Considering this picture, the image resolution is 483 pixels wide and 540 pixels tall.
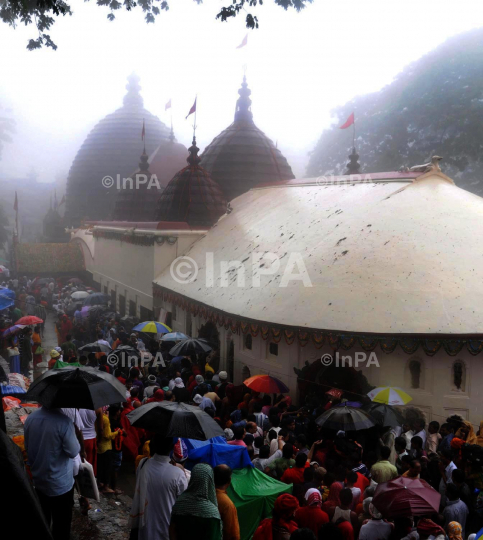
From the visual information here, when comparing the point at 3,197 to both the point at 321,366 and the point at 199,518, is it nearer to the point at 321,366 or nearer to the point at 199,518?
the point at 321,366

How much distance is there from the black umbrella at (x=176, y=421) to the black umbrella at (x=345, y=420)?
2.30 m

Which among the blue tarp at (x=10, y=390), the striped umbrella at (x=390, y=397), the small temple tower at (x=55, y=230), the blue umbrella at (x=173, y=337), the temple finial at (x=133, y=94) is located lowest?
the striped umbrella at (x=390, y=397)

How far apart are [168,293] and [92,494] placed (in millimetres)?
12366

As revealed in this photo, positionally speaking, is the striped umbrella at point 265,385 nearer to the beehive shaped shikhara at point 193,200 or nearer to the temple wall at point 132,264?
the temple wall at point 132,264

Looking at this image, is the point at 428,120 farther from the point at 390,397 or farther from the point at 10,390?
the point at 10,390

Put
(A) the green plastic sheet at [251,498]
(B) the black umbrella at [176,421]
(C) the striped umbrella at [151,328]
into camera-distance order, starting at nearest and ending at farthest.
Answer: (B) the black umbrella at [176,421] < (A) the green plastic sheet at [251,498] < (C) the striped umbrella at [151,328]

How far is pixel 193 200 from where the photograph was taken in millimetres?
21594

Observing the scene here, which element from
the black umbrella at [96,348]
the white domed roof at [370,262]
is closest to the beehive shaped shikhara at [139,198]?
the white domed roof at [370,262]

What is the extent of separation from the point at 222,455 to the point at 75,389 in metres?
1.70

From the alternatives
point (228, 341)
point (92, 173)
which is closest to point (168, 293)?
point (228, 341)

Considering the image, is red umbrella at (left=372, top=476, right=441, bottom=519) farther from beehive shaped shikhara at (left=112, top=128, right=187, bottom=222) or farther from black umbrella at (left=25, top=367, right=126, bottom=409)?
beehive shaped shikhara at (left=112, top=128, right=187, bottom=222)

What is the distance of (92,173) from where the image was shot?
42.4 meters

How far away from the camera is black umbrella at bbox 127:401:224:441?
5.17m

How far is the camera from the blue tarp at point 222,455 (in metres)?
5.80
